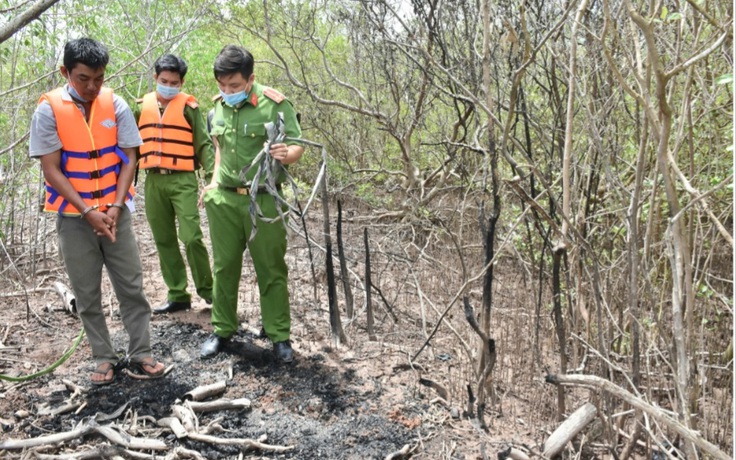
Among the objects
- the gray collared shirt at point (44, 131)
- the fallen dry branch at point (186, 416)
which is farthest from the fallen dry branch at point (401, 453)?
the gray collared shirt at point (44, 131)

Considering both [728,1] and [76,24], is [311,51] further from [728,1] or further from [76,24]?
[728,1]

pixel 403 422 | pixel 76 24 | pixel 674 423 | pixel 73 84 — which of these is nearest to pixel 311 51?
pixel 76 24

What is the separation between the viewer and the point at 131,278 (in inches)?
146

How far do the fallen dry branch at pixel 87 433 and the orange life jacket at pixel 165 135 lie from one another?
201 centimetres

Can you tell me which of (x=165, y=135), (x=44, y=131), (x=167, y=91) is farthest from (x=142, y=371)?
(x=167, y=91)

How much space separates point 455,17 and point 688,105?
3.45m

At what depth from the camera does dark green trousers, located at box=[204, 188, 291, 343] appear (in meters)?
3.88

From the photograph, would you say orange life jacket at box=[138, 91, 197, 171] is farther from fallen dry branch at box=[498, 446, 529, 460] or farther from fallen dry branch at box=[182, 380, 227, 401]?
fallen dry branch at box=[498, 446, 529, 460]

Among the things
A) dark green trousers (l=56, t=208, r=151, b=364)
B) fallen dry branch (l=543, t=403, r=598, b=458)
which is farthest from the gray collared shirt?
fallen dry branch (l=543, t=403, r=598, b=458)

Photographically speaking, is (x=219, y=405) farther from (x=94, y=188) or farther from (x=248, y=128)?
(x=248, y=128)

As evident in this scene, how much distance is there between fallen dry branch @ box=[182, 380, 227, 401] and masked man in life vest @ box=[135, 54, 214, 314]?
133 cm

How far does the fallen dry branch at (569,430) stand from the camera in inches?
118

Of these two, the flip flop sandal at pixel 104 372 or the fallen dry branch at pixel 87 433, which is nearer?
the fallen dry branch at pixel 87 433

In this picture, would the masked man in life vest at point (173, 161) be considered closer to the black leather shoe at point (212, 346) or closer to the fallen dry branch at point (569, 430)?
the black leather shoe at point (212, 346)
